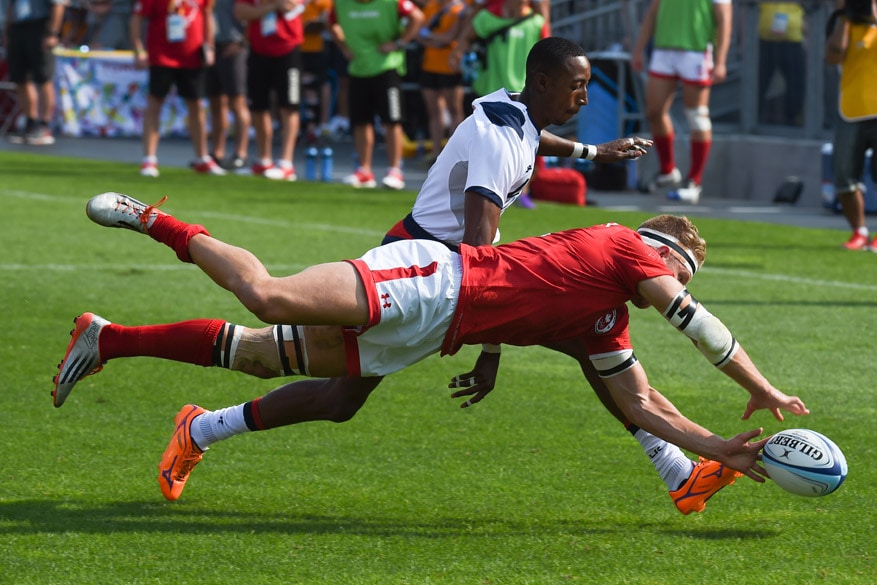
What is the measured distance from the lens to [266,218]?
13.8 meters

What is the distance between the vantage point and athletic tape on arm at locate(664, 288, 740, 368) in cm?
502

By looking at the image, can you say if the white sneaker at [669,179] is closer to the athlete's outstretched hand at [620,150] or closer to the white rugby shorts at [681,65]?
the white rugby shorts at [681,65]

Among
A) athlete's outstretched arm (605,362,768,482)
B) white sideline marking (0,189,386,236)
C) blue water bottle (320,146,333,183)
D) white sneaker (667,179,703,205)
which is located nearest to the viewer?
athlete's outstretched arm (605,362,768,482)

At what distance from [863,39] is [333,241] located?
4.64 m

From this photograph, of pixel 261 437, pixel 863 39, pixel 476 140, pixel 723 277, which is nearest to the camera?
pixel 476 140

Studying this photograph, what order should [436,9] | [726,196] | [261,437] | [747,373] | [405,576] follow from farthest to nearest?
[436,9] → [726,196] → [261,437] → [747,373] → [405,576]

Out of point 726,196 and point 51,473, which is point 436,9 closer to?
point 726,196

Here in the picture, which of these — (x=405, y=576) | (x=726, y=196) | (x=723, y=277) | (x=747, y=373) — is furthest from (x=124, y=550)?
(x=726, y=196)

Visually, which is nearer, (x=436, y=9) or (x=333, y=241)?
(x=333, y=241)

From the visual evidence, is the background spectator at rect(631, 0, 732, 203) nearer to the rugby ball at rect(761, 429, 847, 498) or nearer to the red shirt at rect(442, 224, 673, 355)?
the red shirt at rect(442, 224, 673, 355)

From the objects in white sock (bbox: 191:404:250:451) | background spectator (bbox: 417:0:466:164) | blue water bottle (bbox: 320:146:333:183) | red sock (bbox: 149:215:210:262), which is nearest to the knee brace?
background spectator (bbox: 417:0:466:164)

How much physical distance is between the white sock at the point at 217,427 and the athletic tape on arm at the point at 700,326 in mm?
1712

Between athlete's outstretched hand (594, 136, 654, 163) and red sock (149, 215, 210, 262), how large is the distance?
68.8 inches

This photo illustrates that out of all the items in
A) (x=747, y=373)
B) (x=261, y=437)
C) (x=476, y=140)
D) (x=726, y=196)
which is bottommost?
(x=726, y=196)
